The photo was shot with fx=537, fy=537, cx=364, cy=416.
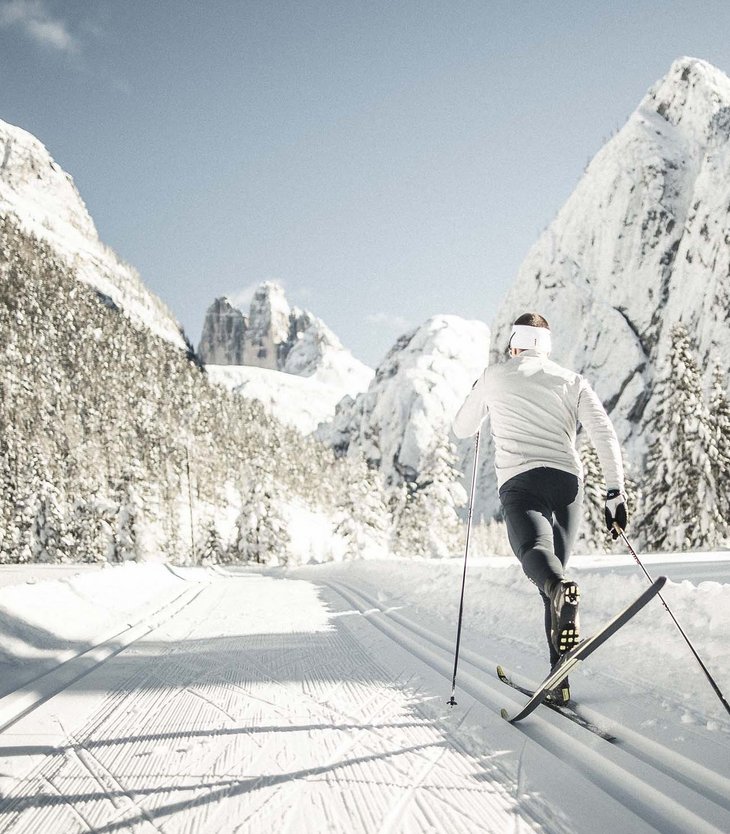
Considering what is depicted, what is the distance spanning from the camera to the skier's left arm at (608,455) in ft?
9.58

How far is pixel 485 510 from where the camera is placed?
320 feet

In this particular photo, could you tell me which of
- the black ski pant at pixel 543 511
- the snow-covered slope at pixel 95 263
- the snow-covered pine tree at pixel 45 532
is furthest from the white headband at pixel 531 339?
the snow-covered slope at pixel 95 263

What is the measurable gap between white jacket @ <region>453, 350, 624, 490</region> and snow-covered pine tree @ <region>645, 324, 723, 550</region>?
80.6ft

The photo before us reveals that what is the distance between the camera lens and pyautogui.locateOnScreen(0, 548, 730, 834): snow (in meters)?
1.92

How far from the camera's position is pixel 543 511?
3.14m

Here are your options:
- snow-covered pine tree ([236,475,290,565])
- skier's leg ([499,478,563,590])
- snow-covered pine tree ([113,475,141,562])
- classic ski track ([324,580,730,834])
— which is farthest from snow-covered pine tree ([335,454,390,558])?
classic ski track ([324,580,730,834])

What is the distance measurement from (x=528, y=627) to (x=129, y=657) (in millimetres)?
3685

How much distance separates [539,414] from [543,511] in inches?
23.2

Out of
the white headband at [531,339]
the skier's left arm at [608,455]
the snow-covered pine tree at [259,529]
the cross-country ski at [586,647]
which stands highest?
the white headband at [531,339]

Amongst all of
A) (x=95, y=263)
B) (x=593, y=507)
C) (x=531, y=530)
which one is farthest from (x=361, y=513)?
(x=95, y=263)

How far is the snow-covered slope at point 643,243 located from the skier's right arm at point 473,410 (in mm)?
78323

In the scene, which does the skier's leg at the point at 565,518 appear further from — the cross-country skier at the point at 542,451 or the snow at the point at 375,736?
the snow at the point at 375,736

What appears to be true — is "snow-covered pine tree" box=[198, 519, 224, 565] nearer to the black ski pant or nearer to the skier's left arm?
the black ski pant

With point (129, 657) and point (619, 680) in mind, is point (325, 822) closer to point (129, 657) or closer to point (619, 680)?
point (619, 680)
